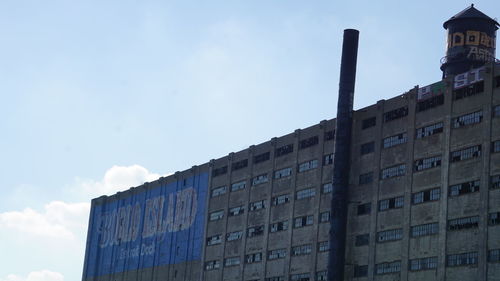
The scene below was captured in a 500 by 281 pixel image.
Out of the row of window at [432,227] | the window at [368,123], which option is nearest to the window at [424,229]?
the row of window at [432,227]

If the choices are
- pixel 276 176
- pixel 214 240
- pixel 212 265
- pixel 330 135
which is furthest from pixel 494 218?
pixel 214 240

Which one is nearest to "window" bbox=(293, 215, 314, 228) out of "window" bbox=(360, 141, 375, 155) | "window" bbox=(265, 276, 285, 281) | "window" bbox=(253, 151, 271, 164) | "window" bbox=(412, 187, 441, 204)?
"window" bbox=(265, 276, 285, 281)

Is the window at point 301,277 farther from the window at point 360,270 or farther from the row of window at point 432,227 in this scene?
the row of window at point 432,227

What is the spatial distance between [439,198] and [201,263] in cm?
3662

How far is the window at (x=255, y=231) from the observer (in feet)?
293

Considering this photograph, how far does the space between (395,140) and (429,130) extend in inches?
161

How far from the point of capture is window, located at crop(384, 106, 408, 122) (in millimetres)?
74450

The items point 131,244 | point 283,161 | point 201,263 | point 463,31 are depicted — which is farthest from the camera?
point 131,244

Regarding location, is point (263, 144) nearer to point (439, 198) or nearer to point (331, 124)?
point (331, 124)

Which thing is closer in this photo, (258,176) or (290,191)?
(290,191)

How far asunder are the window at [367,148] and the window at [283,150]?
10892mm

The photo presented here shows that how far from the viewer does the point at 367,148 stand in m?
77.9

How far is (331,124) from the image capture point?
82.6 metres

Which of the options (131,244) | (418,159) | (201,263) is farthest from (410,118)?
(131,244)
